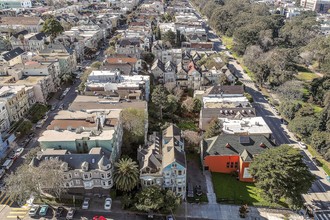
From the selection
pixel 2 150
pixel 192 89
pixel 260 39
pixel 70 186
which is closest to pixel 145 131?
pixel 70 186

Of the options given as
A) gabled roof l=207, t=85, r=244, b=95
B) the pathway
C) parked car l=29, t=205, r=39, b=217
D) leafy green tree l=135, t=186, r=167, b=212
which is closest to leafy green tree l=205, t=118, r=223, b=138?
the pathway

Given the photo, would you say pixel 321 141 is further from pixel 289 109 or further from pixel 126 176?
pixel 126 176

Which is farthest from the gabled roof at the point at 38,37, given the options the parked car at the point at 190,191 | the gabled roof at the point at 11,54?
the parked car at the point at 190,191

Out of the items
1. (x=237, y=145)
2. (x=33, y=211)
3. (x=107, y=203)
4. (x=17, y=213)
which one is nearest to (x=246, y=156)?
(x=237, y=145)

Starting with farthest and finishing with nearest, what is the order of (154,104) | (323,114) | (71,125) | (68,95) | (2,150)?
1. (68,95)
2. (154,104)
3. (323,114)
4. (2,150)
5. (71,125)

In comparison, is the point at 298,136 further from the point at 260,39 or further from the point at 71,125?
the point at 260,39

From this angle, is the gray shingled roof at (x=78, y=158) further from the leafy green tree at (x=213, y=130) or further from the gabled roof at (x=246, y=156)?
the leafy green tree at (x=213, y=130)

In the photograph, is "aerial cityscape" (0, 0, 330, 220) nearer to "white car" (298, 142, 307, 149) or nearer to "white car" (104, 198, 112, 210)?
"white car" (104, 198, 112, 210)
